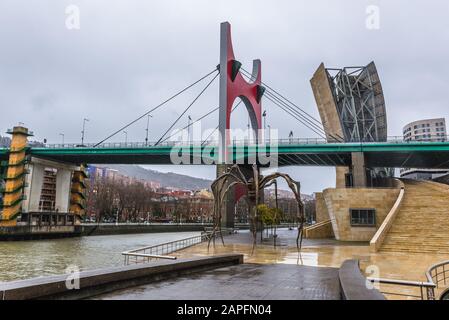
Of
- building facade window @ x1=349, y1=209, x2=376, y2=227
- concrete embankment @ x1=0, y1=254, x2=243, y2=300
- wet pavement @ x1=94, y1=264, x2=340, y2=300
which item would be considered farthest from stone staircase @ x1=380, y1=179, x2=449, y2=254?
concrete embankment @ x1=0, y1=254, x2=243, y2=300

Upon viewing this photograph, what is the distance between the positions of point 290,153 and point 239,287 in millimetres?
43246

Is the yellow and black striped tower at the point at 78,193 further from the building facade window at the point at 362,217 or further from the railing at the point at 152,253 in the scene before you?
the building facade window at the point at 362,217

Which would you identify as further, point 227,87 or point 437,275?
point 227,87

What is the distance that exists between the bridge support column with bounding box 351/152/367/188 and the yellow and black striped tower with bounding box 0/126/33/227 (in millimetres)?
46008

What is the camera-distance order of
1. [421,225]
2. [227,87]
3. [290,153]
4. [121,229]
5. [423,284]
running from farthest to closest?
[121,229]
[290,153]
[227,87]
[421,225]
[423,284]

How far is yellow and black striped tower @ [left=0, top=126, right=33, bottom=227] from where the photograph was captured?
164 feet

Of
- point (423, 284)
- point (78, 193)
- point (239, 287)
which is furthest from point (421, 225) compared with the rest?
point (78, 193)

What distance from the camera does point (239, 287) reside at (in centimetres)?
839

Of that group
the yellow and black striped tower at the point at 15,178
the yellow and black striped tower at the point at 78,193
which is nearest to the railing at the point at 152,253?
the yellow and black striped tower at the point at 15,178

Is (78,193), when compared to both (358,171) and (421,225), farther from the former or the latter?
(421,225)
